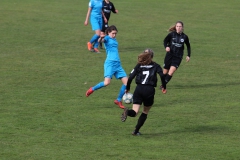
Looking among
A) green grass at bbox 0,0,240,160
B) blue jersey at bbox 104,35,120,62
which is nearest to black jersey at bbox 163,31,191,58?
green grass at bbox 0,0,240,160

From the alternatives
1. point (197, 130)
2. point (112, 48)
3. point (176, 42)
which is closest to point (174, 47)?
point (176, 42)

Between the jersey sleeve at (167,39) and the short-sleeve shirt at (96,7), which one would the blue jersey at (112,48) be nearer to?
the jersey sleeve at (167,39)

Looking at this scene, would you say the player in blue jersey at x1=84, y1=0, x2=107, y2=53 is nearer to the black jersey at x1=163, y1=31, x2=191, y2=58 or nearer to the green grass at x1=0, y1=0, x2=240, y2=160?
the green grass at x1=0, y1=0, x2=240, y2=160

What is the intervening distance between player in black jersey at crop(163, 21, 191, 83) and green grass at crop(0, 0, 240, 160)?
656 millimetres

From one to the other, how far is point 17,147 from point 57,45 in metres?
13.5

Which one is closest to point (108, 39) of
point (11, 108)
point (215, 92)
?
point (11, 108)

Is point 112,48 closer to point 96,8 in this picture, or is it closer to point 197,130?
point 197,130

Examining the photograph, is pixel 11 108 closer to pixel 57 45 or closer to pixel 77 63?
pixel 77 63

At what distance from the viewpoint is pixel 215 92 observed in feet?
59.1

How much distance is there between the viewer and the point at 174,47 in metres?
18.4

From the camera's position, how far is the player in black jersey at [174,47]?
59.9 feet

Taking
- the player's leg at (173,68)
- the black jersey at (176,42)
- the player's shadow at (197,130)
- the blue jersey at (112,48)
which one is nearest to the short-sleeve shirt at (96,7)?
the black jersey at (176,42)

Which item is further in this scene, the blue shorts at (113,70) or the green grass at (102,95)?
the blue shorts at (113,70)

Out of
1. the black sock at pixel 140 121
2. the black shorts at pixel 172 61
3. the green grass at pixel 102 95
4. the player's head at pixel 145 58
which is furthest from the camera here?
the black shorts at pixel 172 61
